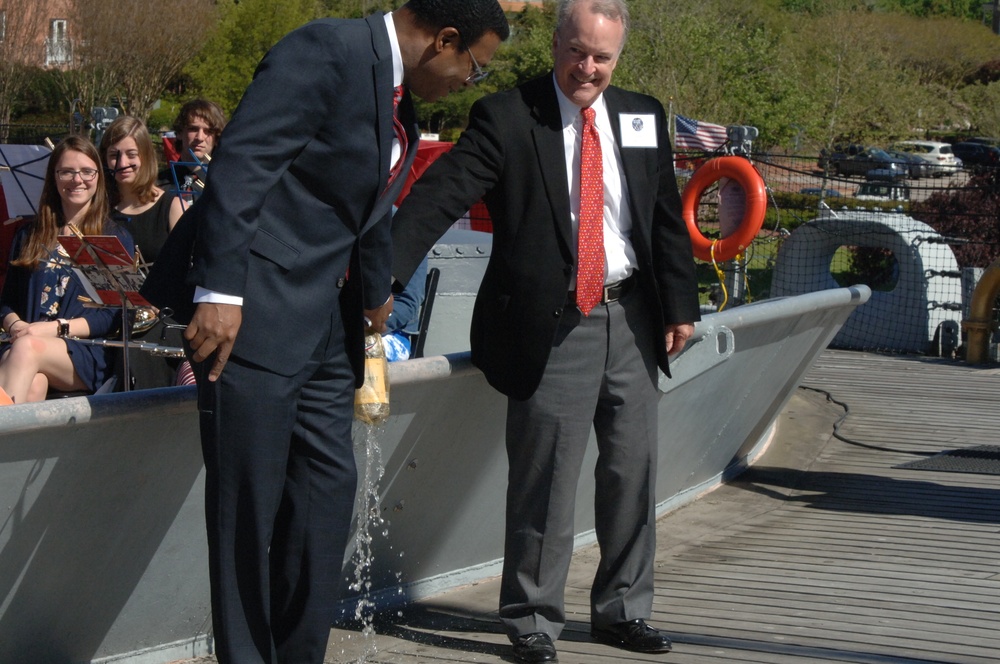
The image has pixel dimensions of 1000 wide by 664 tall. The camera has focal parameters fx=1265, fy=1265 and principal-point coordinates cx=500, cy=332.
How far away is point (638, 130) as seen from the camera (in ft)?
12.7

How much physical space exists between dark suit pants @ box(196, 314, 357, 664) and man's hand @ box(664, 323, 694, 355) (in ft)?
4.18

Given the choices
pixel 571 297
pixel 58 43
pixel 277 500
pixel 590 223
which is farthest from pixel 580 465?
pixel 58 43

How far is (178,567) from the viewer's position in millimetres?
3627

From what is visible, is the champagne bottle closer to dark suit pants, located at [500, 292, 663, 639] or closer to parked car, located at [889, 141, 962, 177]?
dark suit pants, located at [500, 292, 663, 639]

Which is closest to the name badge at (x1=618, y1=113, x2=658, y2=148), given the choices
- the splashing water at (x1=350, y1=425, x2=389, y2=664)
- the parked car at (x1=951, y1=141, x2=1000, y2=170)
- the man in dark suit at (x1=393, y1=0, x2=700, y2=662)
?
the man in dark suit at (x1=393, y1=0, x2=700, y2=662)

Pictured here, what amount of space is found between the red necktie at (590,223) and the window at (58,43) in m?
38.3

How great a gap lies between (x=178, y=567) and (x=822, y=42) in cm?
3886

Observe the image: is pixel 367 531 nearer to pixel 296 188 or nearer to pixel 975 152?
pixel 296 188

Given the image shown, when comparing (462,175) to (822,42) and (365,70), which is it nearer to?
(365,70)

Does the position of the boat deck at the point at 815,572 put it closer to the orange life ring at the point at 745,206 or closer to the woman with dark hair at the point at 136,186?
the orange life ring at the point at 745,206

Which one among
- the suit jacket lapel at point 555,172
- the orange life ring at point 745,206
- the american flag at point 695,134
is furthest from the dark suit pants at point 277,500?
the american flag at point 695,134

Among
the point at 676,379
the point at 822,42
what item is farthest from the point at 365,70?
the point at 822,42

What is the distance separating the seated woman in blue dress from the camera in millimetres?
4934

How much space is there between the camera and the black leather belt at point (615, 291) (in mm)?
3854
